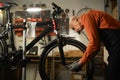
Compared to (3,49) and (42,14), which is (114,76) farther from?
(42,14)

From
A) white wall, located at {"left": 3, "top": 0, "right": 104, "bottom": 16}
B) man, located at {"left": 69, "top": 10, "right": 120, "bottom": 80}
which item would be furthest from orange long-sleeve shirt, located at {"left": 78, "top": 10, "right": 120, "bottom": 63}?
white wall, located at {"left": 3, "top": 0, "right": 104, "bottom": 16}

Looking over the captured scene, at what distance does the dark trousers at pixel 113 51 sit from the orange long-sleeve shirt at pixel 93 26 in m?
0.07

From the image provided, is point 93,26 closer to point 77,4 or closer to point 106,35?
point 106,35

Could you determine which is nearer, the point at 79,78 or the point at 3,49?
the point at 3,49

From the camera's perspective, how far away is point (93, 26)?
2027mm

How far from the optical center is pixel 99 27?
214 cm

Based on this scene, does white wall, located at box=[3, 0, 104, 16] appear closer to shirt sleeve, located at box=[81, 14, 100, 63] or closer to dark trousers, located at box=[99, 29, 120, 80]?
dark trousers, located at box=[99, 29, 120, 80]

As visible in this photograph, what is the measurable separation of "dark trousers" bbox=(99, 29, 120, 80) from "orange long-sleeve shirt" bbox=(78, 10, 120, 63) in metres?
0.07

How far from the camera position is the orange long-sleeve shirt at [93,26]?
200 centimetres

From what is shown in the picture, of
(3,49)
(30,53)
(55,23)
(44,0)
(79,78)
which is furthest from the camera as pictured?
(44,0)

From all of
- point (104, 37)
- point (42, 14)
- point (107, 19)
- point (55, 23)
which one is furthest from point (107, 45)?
point (42, 14)

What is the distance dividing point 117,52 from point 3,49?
1.93 m

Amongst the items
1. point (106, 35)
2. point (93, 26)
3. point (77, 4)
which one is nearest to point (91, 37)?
point (93, 26)

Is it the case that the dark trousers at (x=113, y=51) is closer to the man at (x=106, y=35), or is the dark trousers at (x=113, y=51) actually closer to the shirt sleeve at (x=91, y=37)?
the man at (x=106, y=35)
